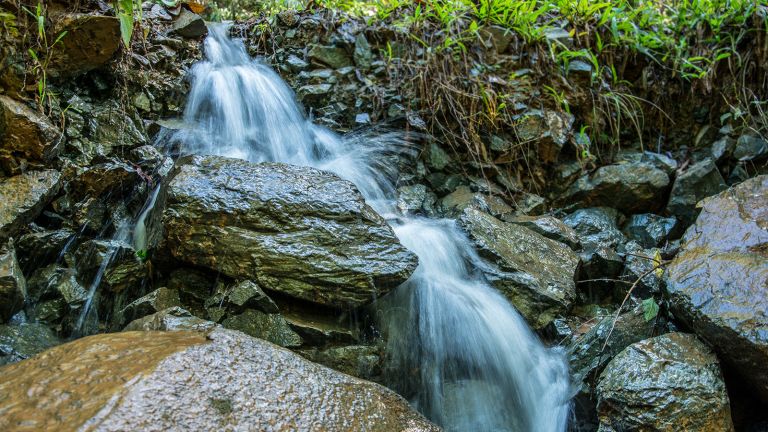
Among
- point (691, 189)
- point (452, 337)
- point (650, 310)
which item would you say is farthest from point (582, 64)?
point (452, 337)

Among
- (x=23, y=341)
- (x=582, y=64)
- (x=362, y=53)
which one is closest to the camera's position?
(x=23, y=341)

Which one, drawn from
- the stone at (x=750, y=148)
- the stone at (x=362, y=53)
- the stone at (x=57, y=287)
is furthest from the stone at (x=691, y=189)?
the stone at (x=57, y=287)

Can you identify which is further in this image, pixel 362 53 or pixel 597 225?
pixel 362 53

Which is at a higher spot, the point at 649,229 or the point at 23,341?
the point at 23,341

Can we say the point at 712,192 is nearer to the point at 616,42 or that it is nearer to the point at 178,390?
the point at 616,42

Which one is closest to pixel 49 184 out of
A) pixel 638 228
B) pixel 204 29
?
pixel 204 29

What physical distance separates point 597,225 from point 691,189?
92 cm

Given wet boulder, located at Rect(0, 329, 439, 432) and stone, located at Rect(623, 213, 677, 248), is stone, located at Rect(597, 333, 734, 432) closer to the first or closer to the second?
wet boulder, located at Rect(0, 329, 439, 432)

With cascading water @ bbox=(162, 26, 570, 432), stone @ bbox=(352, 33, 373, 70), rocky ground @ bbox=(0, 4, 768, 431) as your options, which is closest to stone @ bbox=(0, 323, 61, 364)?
rocky ground @ bbox=(0, 4, 768, 431)

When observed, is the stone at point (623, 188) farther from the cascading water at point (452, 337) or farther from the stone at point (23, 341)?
the stone at point (23, 341)

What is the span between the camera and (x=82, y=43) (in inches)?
139

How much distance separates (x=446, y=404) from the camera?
2.77m

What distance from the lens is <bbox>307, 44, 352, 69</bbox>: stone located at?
4.91 metres

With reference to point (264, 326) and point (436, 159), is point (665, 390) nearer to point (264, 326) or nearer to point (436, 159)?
point (264, 326)
